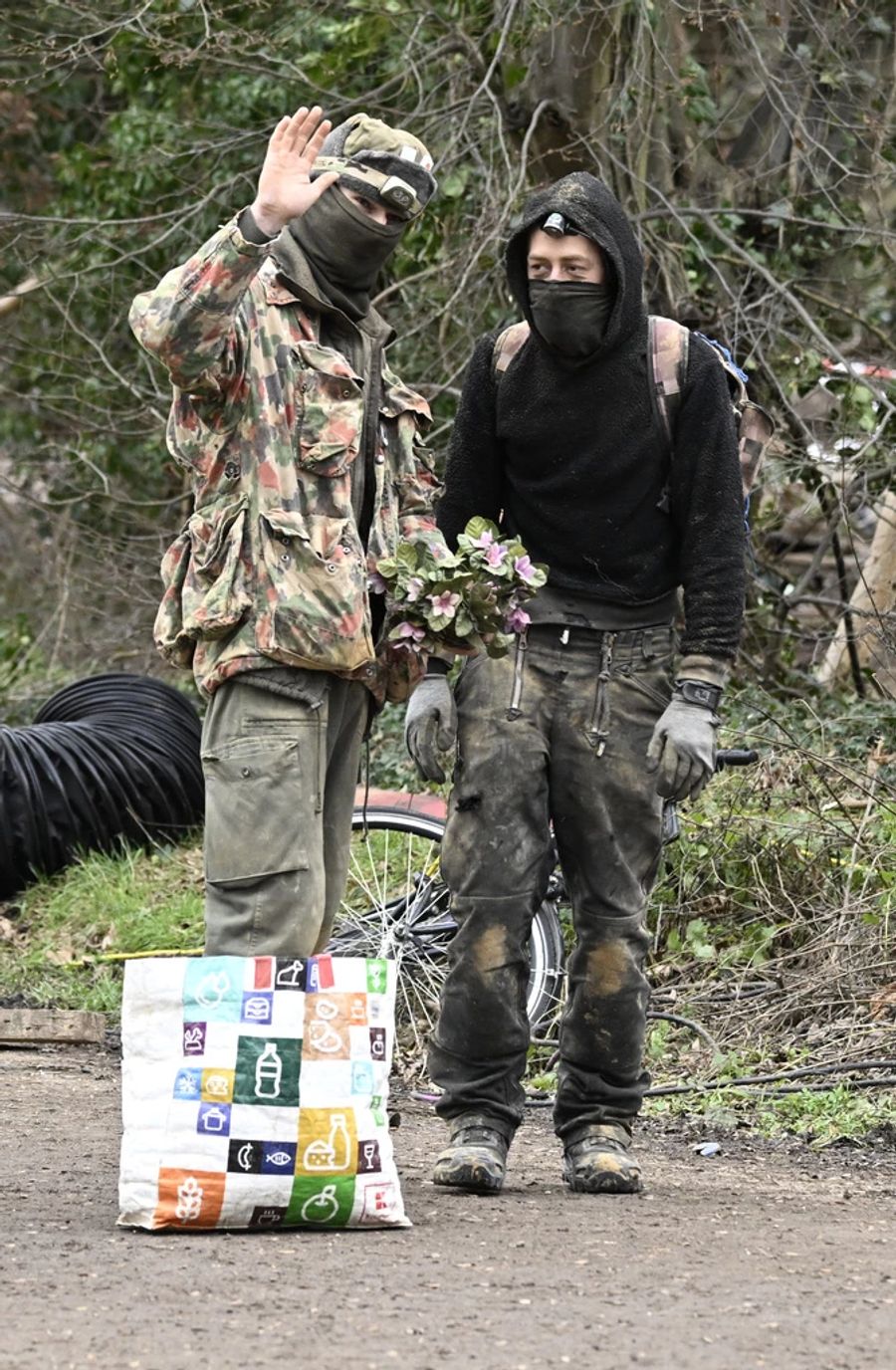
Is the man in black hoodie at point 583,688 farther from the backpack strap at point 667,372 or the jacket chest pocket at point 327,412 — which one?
the jacket chest pocket at point 327,412

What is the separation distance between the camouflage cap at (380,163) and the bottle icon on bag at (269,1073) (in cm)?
194

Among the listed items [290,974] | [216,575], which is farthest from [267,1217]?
[216,575]

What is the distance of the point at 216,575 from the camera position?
4.69 metres

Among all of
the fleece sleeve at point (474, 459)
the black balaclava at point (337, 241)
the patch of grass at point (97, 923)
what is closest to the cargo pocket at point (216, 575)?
the black balaclava at point (337, 241)

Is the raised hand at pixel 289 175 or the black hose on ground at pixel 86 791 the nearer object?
the raised hand at pixel 289 175

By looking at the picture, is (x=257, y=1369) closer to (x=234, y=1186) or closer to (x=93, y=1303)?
(x=93, y=1303)

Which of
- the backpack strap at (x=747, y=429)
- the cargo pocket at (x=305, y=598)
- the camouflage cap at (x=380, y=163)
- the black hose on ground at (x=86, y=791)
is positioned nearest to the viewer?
the cargo pocket at (x=305, y=598)

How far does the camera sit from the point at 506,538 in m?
5.14

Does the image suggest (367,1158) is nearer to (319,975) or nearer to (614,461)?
(319,975)

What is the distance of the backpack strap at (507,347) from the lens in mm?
5199

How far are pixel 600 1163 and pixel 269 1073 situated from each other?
1029mm

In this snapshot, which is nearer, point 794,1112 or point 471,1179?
point 471,1179

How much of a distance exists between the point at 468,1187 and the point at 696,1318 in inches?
50.0

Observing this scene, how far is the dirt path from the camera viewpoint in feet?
11.3
